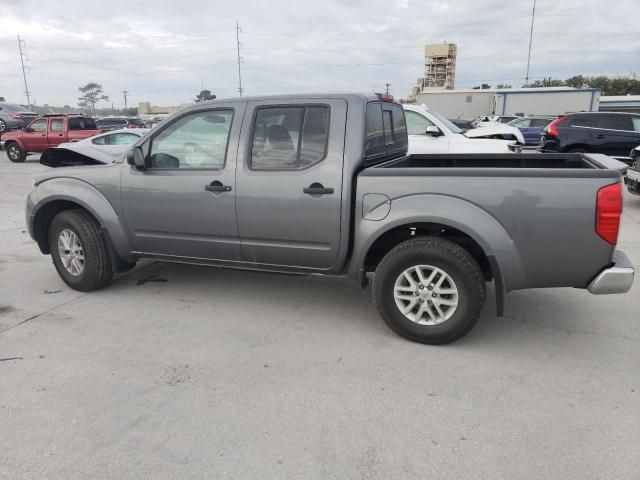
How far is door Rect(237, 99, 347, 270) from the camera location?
369cm

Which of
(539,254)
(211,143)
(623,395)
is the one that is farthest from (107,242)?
(623,395)

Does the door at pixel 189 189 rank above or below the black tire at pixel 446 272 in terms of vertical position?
above

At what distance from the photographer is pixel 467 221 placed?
10.9 feet

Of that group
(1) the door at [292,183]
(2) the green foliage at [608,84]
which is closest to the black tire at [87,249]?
(1) the door at [292,183]

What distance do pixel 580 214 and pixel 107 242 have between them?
394cm

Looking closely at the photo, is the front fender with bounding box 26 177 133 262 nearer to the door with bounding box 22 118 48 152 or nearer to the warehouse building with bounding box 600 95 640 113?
the door with bounding box 22 118 48 152

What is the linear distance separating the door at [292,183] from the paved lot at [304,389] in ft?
2.20

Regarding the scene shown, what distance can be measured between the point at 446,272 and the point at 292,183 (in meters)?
1.34

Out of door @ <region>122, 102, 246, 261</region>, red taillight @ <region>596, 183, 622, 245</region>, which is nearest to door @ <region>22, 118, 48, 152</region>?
door @ <region>122, 102, 246, 261</region>

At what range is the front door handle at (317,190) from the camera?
3654mm

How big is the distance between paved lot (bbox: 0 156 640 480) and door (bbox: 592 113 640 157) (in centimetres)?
896

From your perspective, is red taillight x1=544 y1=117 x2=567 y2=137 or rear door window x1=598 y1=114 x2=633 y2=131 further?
red taillight x1=544 y1=117 x2=567 y2=137

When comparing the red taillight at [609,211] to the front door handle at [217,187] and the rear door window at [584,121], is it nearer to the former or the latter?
the front door handle at [217,187]

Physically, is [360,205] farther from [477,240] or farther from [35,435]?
[35,435]
